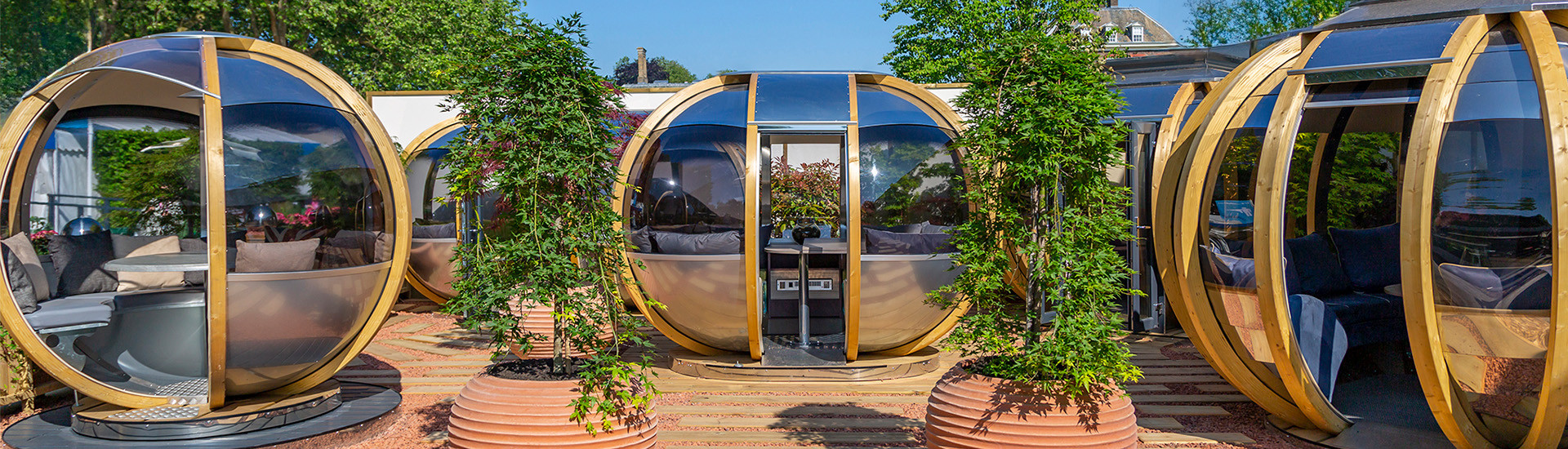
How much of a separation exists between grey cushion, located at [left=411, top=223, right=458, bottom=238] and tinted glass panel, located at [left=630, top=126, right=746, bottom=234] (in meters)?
5.21

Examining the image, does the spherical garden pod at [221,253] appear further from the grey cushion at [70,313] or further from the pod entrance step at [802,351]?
the pod entrance step at [802,351]

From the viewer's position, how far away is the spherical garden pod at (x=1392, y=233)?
4.75 m

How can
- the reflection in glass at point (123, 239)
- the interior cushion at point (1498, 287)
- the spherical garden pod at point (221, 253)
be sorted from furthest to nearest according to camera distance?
the reflection in glass at point (123, 239) < the spherical garden pod at point (221, 253) < the interior cushion at point (1498, 287)

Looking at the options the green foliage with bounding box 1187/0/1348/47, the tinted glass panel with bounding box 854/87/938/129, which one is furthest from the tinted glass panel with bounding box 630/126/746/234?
the green foliage with bounding box 1187/0/1348/47

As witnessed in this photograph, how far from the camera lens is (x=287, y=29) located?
2445 cm

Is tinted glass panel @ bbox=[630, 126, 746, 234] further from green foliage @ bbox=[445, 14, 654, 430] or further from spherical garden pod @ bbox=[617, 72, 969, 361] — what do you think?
green foliage @ bbox=[445, 14, 654, 430]

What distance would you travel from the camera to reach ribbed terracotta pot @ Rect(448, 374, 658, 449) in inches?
180

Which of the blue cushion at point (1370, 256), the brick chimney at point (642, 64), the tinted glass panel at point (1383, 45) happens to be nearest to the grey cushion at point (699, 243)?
the tinted glass panel at point (1383, 45)

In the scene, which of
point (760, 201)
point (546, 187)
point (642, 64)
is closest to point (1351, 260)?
point (760, 201)

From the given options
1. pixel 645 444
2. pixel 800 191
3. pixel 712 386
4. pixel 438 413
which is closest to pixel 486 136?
pixel 645 444

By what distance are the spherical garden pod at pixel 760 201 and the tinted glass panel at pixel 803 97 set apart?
1 centimetres

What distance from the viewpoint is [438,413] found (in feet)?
21.6

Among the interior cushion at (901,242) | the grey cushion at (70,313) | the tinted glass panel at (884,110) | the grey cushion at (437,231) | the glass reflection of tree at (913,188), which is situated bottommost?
the grey cushion at (70,313)

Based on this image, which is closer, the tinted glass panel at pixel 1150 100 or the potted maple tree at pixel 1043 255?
the potted maple tree at pixel 1043 255
